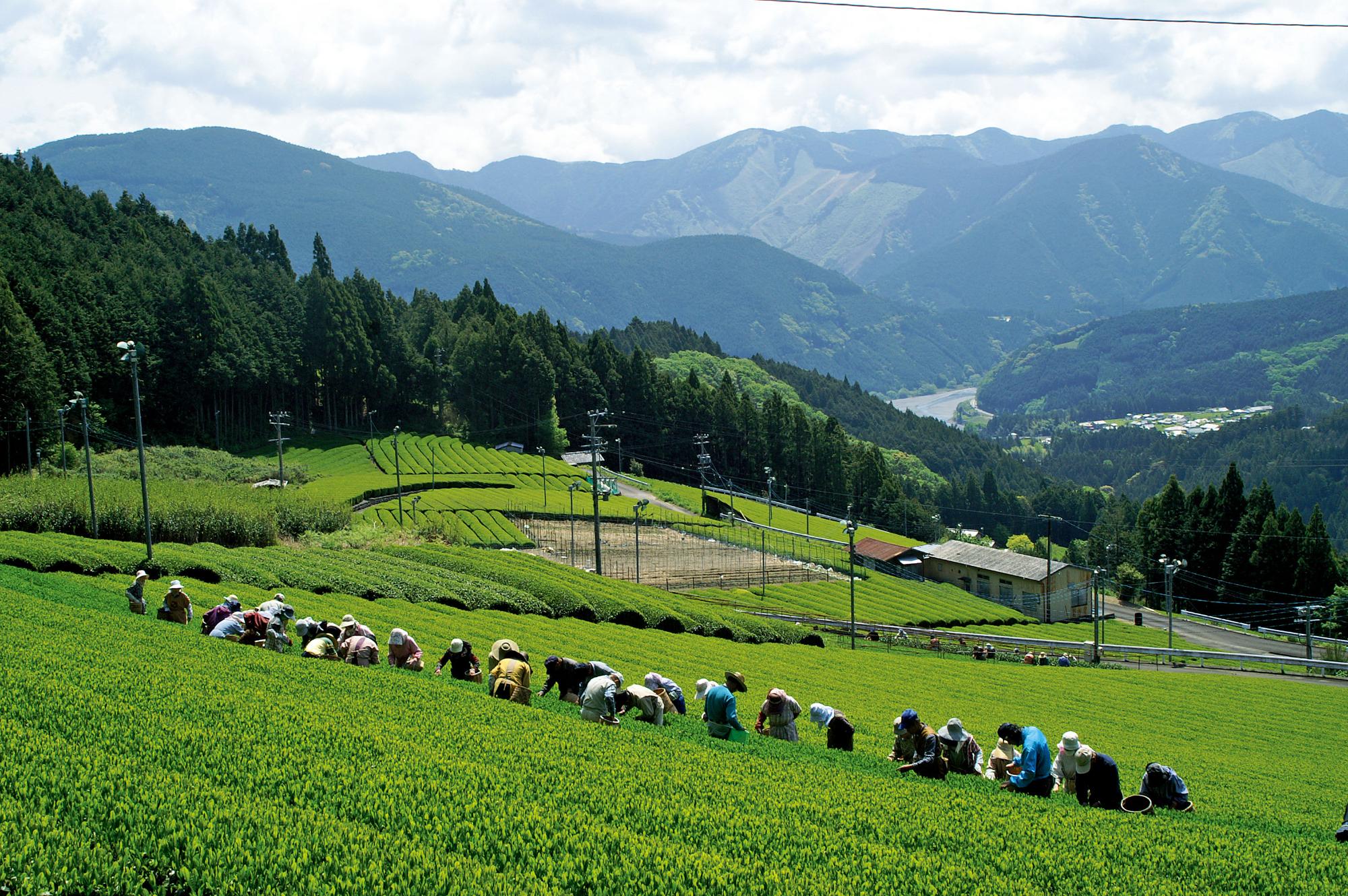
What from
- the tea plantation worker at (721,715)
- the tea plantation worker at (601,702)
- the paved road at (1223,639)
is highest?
the tea plantation worker at (601,702)

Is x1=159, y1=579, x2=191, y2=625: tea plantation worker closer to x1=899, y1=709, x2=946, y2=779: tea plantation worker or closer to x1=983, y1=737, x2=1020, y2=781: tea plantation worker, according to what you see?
x1=899, y1=709, x2=946, y2=779: tea plantation worker

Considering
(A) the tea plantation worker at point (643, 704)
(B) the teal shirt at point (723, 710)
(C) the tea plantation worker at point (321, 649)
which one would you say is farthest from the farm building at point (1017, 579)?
(C) the tea plantation worker at point (321, 649)

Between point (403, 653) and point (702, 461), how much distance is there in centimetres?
10048

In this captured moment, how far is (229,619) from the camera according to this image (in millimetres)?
Result: 20188

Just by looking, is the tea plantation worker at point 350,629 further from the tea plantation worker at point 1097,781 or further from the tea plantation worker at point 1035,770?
the tea plantation worker at point 1097,781

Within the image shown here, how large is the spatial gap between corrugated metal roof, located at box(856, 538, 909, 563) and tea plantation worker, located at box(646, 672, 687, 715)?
238ft

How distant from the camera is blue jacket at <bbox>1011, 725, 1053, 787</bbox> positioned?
14.8 meters

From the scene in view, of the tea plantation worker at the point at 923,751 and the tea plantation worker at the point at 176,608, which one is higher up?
the tea plantation worker at the point at 176,608

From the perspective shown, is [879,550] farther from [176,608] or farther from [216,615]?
[216,615]

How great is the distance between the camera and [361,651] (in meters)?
19.0

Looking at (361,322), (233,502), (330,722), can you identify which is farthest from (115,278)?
(330,722)

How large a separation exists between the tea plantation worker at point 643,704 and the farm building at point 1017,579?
206 ft

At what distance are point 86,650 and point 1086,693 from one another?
3031 centimetres

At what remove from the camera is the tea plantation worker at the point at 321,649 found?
1911 cm
